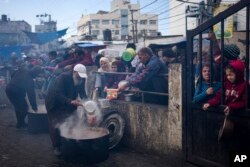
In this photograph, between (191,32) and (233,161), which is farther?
(191,32)

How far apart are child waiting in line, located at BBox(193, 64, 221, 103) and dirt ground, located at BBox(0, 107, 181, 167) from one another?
161 centimetres

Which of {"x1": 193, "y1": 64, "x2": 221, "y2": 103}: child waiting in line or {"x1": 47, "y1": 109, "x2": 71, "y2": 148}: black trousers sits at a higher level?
{"x1": 193, "y1": 64, "x2": 221, "y2": 103}: child waiting in line

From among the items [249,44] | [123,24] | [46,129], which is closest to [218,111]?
[249,44]

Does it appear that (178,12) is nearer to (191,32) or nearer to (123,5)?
(123,5)

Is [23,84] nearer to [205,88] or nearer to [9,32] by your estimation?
[205,88]

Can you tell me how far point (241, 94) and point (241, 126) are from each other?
515 millimetres

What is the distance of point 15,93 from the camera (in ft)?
30.7

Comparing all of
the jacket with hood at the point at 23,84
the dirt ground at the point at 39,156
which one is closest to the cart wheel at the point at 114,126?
the dirt ground at the point at 39,156

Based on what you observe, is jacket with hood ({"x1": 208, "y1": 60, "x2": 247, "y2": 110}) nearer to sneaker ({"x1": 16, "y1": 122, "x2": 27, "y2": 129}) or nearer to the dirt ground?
the dirt ground

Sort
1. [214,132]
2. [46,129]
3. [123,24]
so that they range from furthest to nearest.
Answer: [123,24] → [46,129] → [214,132]

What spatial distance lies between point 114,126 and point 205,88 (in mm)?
2843

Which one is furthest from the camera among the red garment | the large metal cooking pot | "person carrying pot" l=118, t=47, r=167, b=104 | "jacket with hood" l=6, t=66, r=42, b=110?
the red garment

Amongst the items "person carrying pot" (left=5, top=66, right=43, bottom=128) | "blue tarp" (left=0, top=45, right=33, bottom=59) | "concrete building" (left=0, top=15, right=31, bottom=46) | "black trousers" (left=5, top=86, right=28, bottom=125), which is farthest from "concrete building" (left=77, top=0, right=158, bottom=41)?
"black trousers" (left=5, top=86, right=28, bottom=125)

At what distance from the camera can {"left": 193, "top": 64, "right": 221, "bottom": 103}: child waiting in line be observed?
5035 millimetres
